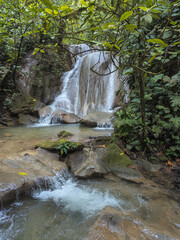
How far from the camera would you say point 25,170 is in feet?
8.72

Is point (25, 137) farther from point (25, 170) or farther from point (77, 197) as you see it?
point (77, 197)

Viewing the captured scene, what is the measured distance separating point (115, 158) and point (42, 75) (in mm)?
10906

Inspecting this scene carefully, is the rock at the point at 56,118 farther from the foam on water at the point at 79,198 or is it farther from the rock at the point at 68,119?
the foam on water at the point at 79,198

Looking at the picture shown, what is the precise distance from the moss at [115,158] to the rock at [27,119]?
7147 millimetres

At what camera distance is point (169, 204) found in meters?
2.18

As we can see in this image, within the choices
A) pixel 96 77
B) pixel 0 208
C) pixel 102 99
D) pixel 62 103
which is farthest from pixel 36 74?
pixel 0 208

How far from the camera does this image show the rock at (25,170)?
2.16 m

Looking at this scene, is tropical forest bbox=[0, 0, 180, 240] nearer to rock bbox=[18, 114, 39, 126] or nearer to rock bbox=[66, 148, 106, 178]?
rock bbox=[66, 148, 106, 178]

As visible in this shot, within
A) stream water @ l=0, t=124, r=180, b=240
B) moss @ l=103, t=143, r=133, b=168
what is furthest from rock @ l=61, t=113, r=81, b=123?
stream water @ l=0, t=124, r=180, b=240

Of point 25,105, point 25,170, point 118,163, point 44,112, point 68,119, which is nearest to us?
point 25,170

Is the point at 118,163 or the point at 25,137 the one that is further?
the point at 25,137

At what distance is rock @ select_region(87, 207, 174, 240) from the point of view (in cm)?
160

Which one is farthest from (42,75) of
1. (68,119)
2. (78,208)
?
(78,208)

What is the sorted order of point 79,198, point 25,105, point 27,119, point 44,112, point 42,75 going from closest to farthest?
point 79,198, point 27,119, point 44,112, point 25,105, point 42,75
